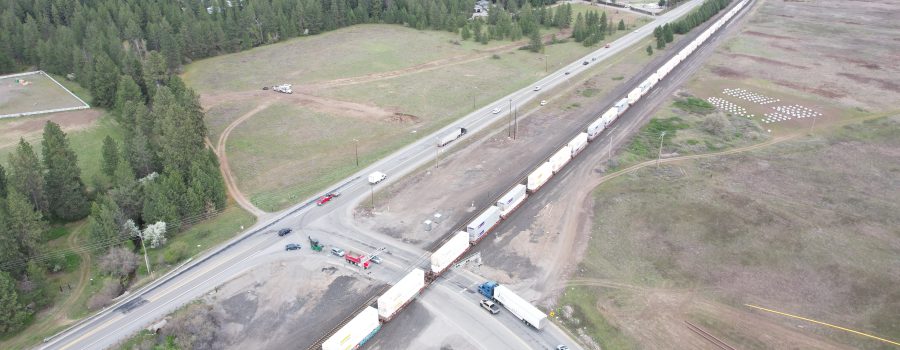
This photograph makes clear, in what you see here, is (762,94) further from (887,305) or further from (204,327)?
(204,327)

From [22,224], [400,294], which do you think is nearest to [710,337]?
[400,294]

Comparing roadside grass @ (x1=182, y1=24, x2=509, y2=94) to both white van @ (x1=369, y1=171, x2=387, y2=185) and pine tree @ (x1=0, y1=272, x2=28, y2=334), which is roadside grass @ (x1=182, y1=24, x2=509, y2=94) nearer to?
white van @ (x1=369, y1=171, x2=387, y2=185)

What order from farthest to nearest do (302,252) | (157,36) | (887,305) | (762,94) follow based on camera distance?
(157,36), (762,94), (302,252), (887,305)

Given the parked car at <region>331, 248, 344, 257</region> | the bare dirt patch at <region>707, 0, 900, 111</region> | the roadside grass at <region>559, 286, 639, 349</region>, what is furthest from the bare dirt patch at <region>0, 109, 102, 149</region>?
the bare dirt patch at <region>707, 0, 900, 111</region>

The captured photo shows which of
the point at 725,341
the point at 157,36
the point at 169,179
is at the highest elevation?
the point at 157,36

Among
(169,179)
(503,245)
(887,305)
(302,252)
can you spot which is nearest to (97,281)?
(169,179)

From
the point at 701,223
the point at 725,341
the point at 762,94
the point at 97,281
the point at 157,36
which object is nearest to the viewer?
the point at 725,341

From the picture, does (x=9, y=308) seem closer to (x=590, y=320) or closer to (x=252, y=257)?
(x=252, y=257)
